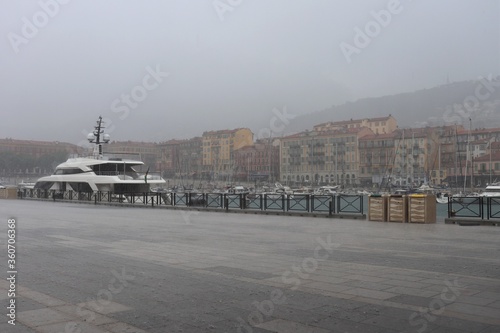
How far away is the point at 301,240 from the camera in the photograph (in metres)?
12.0

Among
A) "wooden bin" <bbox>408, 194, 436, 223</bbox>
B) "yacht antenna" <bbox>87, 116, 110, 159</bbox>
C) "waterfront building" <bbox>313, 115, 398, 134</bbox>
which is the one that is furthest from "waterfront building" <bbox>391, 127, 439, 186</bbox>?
"wooden bin" <bbox>408, 194, 436, 223</bbox>

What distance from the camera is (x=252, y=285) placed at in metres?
6.56

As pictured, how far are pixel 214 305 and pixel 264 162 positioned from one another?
4221 inches

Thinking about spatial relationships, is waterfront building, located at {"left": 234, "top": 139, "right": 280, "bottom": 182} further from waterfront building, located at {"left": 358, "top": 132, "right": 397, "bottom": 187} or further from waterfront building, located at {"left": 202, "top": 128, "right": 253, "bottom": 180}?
waterfront building, located at {"left": 358, "top": 132, "right": 397, "bottom": 187}

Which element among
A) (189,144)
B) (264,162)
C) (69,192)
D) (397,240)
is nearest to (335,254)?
(397,240)

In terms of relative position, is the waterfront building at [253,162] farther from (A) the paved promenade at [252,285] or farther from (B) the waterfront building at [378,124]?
(A) the paved promenade at [252,285]

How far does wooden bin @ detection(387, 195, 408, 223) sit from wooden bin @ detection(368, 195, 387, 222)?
0.58ft

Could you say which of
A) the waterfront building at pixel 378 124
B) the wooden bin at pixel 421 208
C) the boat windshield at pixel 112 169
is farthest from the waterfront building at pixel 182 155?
the wooden bin at pixel 421 208

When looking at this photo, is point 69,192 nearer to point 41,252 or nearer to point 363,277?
point 41,252

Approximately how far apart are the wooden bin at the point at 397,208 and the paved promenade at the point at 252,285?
5202 millimetres

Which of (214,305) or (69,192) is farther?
(69,192)

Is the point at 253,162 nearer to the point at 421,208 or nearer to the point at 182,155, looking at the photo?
the point at 182,155

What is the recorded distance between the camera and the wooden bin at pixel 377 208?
1789 centimetres

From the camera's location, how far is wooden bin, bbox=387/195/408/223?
17.3m
